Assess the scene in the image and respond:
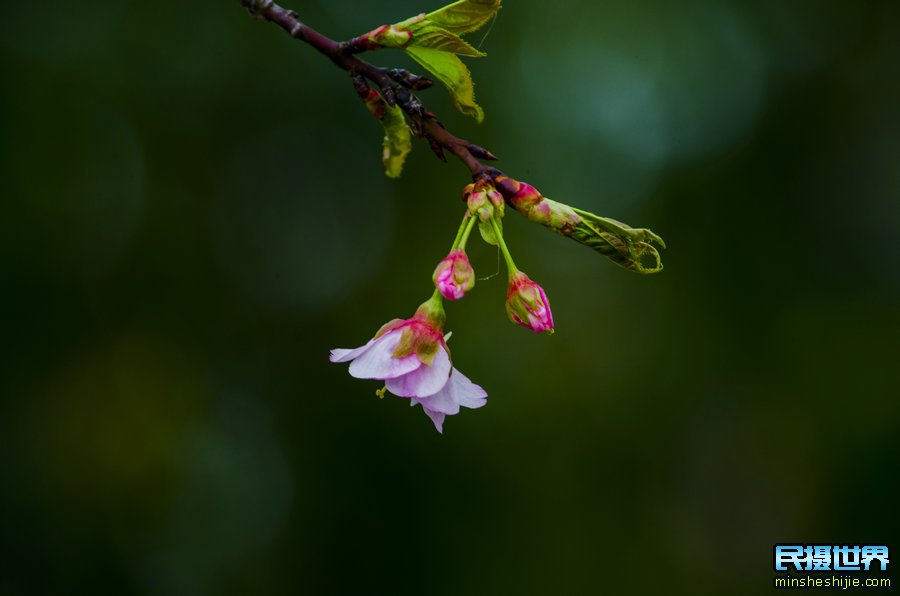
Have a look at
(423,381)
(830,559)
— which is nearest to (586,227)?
(423,381)

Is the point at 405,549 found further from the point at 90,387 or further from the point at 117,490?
the point at 90,387

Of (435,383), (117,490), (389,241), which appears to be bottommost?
(117,490)

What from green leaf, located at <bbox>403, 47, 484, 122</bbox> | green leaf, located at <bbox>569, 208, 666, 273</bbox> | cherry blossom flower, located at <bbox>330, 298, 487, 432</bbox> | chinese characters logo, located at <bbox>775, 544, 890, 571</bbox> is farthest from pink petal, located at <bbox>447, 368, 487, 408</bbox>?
chinese characters logo, located at <bbox>775, 544, 890, 571</bbox>

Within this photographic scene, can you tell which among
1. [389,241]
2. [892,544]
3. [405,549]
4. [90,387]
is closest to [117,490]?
[90,387]

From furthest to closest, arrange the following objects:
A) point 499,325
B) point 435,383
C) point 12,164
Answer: point 499,325, point 12,164, point 435,383

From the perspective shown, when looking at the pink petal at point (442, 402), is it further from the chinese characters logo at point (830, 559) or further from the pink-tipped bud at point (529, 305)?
the chinese characters logo at point (830, 559)

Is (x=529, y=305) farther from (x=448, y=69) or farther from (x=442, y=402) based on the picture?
(x=448, y=69)
